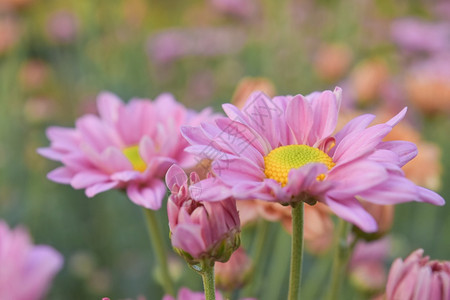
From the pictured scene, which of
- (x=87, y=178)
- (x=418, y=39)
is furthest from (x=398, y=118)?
(x=418, y=39)

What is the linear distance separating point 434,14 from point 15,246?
7.16 ft

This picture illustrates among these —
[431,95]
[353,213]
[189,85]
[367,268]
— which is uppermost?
[189,85]

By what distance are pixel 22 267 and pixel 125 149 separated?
0.14 meters

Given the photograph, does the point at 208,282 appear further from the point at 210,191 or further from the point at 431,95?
the point at 431,95

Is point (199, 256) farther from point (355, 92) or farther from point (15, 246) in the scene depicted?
point (355, 92)

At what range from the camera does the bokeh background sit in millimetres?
969

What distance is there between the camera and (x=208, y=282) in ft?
0.97

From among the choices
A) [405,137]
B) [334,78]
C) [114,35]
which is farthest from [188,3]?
[405,137]

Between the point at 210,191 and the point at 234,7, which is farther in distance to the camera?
the point at 234,7

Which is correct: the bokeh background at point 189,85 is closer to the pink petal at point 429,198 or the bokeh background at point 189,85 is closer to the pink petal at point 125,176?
the pink petal at point 125,176

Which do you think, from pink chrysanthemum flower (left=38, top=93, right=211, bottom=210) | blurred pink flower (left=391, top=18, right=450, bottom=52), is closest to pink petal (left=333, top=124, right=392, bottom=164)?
pink chrysanthemum flower (left=38, top=93, right=211, bottom=210)

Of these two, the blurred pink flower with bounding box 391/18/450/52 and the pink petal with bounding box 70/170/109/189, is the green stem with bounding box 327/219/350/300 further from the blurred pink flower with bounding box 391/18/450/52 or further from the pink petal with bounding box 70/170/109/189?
the blurred pink flower with bounding box 391/18/450/52

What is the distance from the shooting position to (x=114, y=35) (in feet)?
5.03

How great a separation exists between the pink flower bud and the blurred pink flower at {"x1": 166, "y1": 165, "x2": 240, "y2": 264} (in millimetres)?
160
